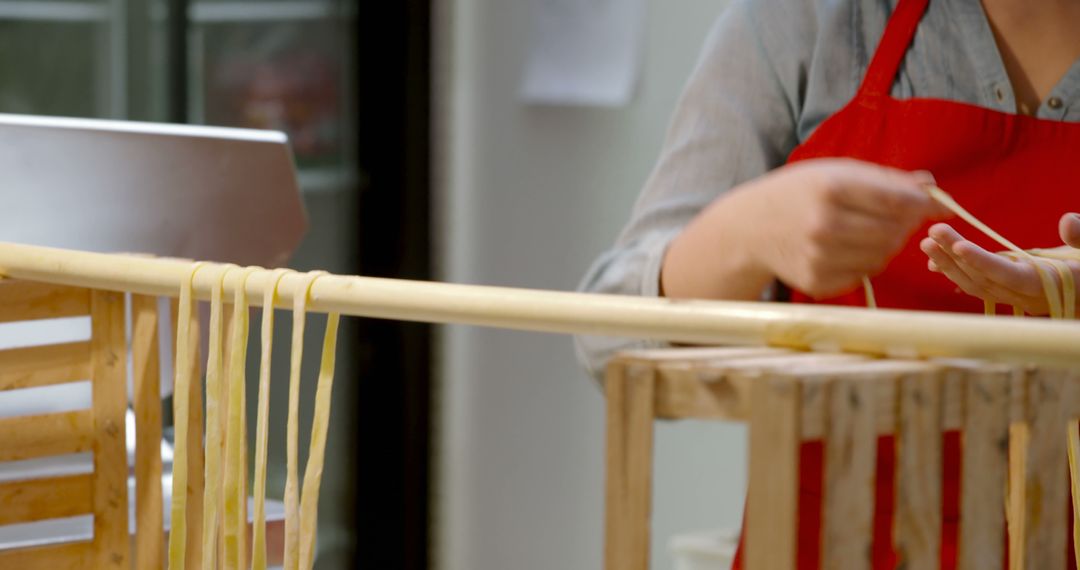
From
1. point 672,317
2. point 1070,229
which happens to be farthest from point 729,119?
point 672,317

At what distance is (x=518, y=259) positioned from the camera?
211cm

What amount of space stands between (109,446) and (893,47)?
56 cm

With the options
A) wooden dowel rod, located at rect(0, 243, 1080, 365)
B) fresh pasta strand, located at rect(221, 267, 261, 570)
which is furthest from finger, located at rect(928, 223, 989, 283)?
fresh pasta strand, located at rect(221, 267, 261, 570)

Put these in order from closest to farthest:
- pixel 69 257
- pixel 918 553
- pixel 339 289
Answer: pixel 918 553
pixel 339 289
pixel 69 257

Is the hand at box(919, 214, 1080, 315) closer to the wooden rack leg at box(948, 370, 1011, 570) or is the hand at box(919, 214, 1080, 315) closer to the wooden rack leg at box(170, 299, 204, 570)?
the wooden rack leg at box(948, 370, 1011, 570)

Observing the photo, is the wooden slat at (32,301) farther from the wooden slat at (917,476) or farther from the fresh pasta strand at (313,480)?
the wooden slat at (917,476)

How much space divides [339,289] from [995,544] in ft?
0.99

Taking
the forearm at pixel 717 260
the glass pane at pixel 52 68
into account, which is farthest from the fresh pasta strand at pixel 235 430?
the glass pane at pixel 52 68

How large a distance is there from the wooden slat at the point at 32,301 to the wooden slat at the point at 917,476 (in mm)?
498

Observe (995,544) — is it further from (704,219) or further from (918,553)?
(704,219)

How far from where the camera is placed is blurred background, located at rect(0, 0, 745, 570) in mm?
2043

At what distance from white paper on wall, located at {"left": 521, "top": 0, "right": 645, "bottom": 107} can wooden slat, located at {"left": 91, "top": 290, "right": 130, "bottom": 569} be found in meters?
1.35

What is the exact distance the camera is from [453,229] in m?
2.09

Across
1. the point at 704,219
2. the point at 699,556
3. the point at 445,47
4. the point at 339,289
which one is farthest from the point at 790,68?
the point at 445,47
